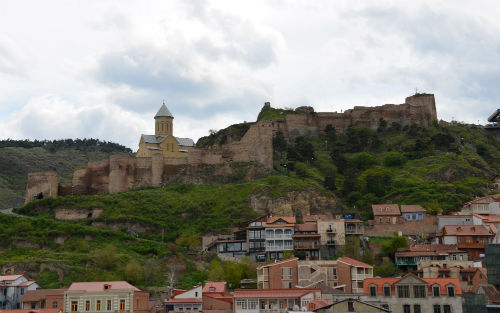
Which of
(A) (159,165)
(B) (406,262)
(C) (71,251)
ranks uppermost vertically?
(A) (159,165)

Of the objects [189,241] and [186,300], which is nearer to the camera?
[186,300]

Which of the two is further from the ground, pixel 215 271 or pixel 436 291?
pixel 215 271

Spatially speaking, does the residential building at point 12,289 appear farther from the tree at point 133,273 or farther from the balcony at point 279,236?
the balcony at point 279,236

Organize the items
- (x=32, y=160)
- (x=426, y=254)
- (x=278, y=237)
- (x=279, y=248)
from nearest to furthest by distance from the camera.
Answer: (x=426, y=254) → (x=279, y=248) → (x=278, y=237) → (x=32, y=160)

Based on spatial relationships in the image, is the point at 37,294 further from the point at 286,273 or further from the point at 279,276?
the point at 286,273

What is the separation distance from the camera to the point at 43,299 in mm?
57875

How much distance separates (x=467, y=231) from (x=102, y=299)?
37.9 metres

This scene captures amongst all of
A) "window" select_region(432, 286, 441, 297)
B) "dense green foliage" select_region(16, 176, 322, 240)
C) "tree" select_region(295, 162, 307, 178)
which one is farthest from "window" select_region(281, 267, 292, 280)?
"tree" select_region(295, 162, 307, 178)

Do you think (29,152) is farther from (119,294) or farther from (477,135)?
(119,294)

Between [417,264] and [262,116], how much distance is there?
2542 inches

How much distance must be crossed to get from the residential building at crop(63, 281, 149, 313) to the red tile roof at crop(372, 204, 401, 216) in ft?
117

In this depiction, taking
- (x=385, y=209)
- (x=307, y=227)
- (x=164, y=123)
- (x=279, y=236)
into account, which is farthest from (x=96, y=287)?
(x=164, y=123)

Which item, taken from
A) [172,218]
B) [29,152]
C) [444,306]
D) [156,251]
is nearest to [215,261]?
[156,251]

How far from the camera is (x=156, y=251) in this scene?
7731cm
